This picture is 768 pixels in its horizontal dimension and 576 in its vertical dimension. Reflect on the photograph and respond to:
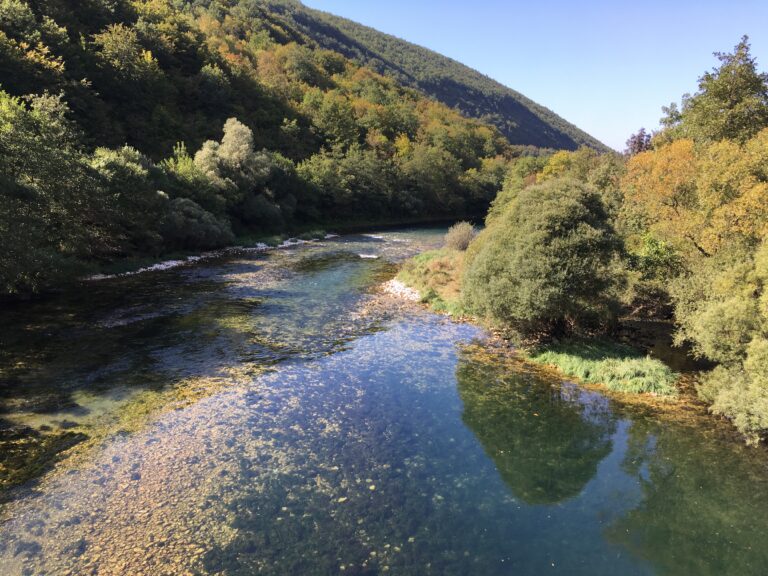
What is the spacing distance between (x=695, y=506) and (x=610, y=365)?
923 cm

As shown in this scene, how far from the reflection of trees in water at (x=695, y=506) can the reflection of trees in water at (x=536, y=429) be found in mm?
1458

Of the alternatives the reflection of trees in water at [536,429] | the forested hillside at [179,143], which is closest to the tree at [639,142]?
the forested hillside at [179,143]

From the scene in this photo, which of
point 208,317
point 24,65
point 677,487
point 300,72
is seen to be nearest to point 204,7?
point 300,72

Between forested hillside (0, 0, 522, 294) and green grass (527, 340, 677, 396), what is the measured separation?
2928 centimetres

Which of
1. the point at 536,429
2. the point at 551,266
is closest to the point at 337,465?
the point at 536,429

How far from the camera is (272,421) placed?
1753 cm

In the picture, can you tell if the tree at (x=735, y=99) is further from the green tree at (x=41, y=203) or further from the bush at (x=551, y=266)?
the green tree at (x=41, y=203)

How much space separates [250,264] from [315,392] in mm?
30426

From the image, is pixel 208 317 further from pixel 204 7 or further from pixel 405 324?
pixel 204 7

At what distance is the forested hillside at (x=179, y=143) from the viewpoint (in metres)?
32.8

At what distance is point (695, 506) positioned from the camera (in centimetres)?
1349

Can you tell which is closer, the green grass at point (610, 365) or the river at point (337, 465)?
the river at point (337, 465)

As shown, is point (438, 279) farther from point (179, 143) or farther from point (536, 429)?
point (179, 143)

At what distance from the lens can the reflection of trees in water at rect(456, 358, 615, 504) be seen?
14914 mm
